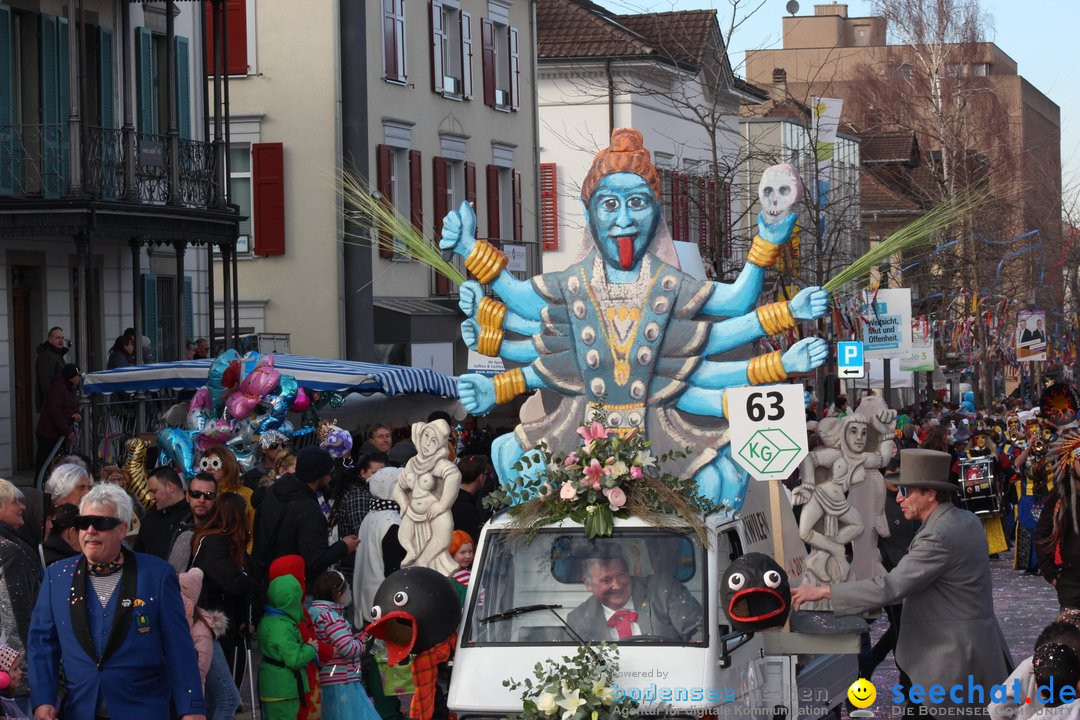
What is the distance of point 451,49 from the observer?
36594 millimetres

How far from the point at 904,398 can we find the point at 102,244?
47637mm

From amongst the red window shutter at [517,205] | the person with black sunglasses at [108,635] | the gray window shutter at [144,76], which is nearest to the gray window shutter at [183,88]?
the gray window shutter at [144,76]

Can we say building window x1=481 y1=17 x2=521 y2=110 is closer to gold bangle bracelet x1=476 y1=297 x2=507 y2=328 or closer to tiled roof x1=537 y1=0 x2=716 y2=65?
tiled roof x1=537 y1=0 x2=716 y2=65

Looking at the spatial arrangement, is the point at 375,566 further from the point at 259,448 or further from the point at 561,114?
the point at 561,114

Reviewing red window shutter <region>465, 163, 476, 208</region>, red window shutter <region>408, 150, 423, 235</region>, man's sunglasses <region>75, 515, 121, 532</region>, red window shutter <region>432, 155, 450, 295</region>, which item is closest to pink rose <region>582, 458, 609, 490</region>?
man's sunglasses <region>75, 515, 121, 532</region>

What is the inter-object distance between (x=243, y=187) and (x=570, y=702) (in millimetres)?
25226

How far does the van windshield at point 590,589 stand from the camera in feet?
28.8

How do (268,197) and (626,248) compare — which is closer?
(626,248)

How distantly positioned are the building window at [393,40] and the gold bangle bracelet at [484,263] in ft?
64.1

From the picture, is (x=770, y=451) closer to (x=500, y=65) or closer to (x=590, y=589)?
(x=590, y=589)

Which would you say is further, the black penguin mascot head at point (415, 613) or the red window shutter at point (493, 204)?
the red window shutter at point (493, 204)

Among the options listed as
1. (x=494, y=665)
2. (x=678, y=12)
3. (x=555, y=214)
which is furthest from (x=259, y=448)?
(x=678, y=12)

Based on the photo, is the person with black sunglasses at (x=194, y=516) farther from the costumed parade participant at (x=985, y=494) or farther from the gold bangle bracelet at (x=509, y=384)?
the costumed parade participant at (x=985, y=494)

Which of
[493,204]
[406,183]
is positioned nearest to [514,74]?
[493,204]
